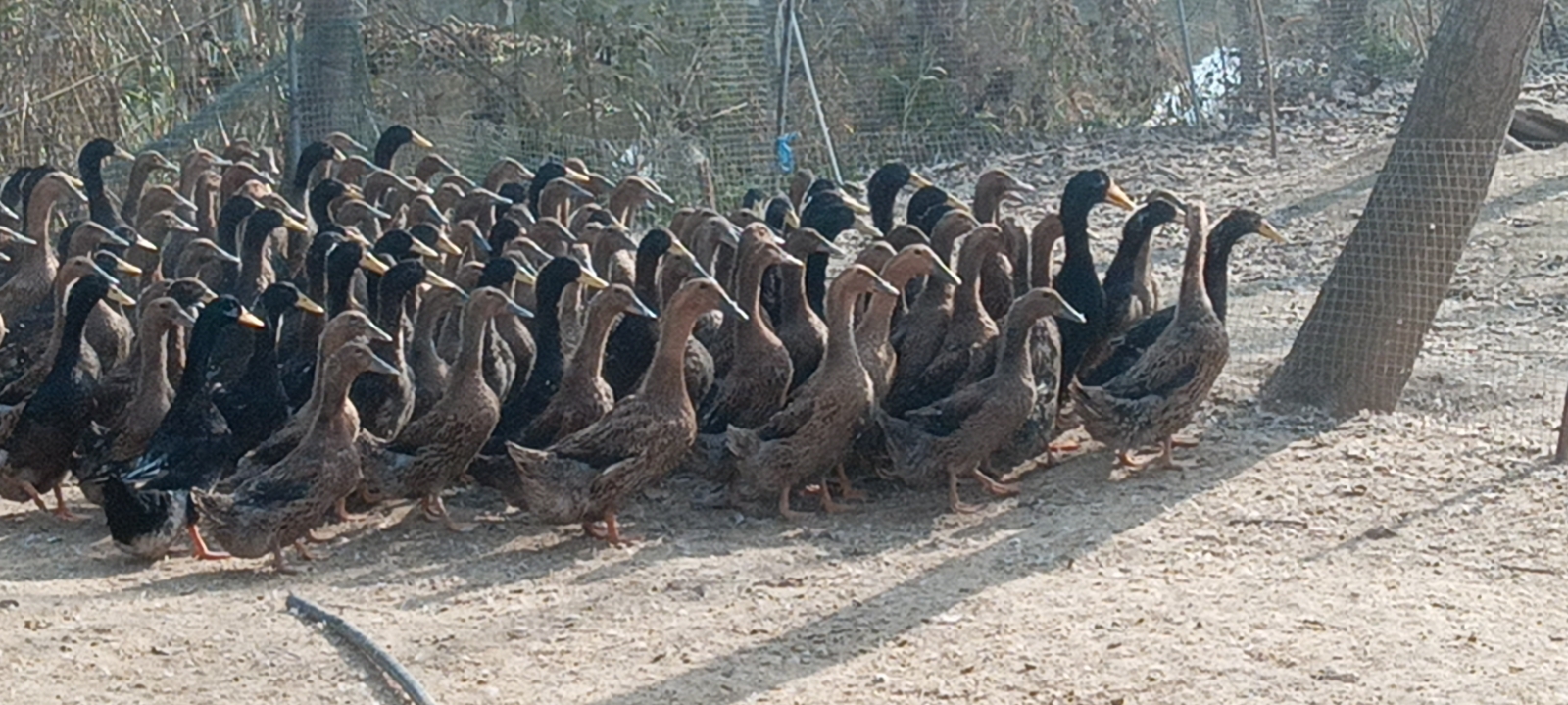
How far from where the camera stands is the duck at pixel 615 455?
26.1 feet

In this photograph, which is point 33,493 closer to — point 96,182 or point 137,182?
point 96,182

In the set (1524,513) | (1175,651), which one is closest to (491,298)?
(1175,651)

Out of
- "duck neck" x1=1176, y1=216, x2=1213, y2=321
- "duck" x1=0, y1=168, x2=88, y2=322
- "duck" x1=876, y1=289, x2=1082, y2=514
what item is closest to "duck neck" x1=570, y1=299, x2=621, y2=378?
"duck" x1=876, y1=289, x2=1082, y2=514

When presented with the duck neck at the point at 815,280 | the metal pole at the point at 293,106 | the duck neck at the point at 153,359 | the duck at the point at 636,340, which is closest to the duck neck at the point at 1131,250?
the duck neck at the point at 815,280

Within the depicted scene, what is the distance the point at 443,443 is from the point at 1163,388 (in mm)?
3040

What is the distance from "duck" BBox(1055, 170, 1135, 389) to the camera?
9.21 m

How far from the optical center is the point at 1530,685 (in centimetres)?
602

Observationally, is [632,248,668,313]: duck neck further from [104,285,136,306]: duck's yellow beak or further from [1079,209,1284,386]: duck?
[104,285,136,306]: duck's yellow beak

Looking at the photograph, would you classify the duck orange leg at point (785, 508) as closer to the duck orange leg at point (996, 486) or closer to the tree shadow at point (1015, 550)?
the tree shadow at point (1015, 550)

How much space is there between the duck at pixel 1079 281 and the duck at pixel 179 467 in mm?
3632

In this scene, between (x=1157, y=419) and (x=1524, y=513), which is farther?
(x=1157, y=419)

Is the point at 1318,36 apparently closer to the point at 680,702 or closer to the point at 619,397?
the point at 619,397

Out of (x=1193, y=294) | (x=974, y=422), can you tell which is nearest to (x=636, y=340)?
(x=974, y=422)

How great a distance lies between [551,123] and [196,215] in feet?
15.2
